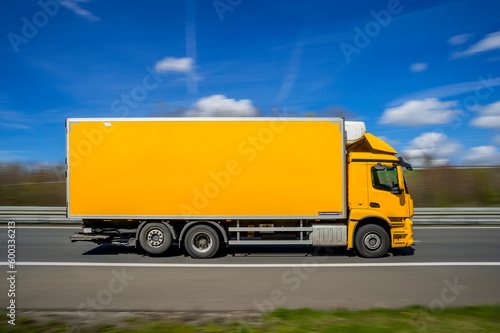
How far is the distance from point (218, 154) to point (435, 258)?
6.07 m

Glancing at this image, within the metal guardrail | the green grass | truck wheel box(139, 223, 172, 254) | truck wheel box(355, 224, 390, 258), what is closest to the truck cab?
truck wheel box(355, 224, 390, 258)

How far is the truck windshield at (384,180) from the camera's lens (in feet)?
29.5

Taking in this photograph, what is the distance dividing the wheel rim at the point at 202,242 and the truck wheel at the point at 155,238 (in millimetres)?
658

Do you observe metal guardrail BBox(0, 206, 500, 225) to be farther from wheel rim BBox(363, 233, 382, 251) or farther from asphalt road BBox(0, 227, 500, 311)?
wheel rim BBox(363, 233, 382, 251)

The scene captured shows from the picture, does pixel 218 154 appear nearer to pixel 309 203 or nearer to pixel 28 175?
pixel 309 203

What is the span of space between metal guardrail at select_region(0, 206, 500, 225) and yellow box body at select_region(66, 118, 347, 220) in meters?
7.34

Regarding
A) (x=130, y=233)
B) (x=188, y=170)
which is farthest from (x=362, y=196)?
(x=130, y=233)

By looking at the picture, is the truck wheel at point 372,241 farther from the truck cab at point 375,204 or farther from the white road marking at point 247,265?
the white road marking at point 247,265

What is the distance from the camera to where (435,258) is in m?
8.96

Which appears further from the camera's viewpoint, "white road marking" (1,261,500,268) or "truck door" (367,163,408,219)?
"truck door" (367,163,408,219)

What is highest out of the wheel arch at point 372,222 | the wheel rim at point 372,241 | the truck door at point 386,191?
the truck door at point 386,191

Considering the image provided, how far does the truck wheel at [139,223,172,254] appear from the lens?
355 inches

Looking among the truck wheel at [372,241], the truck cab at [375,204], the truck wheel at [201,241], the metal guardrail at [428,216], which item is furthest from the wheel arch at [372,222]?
the metal guardrail at [428,216]

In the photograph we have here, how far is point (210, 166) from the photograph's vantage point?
874 cm
